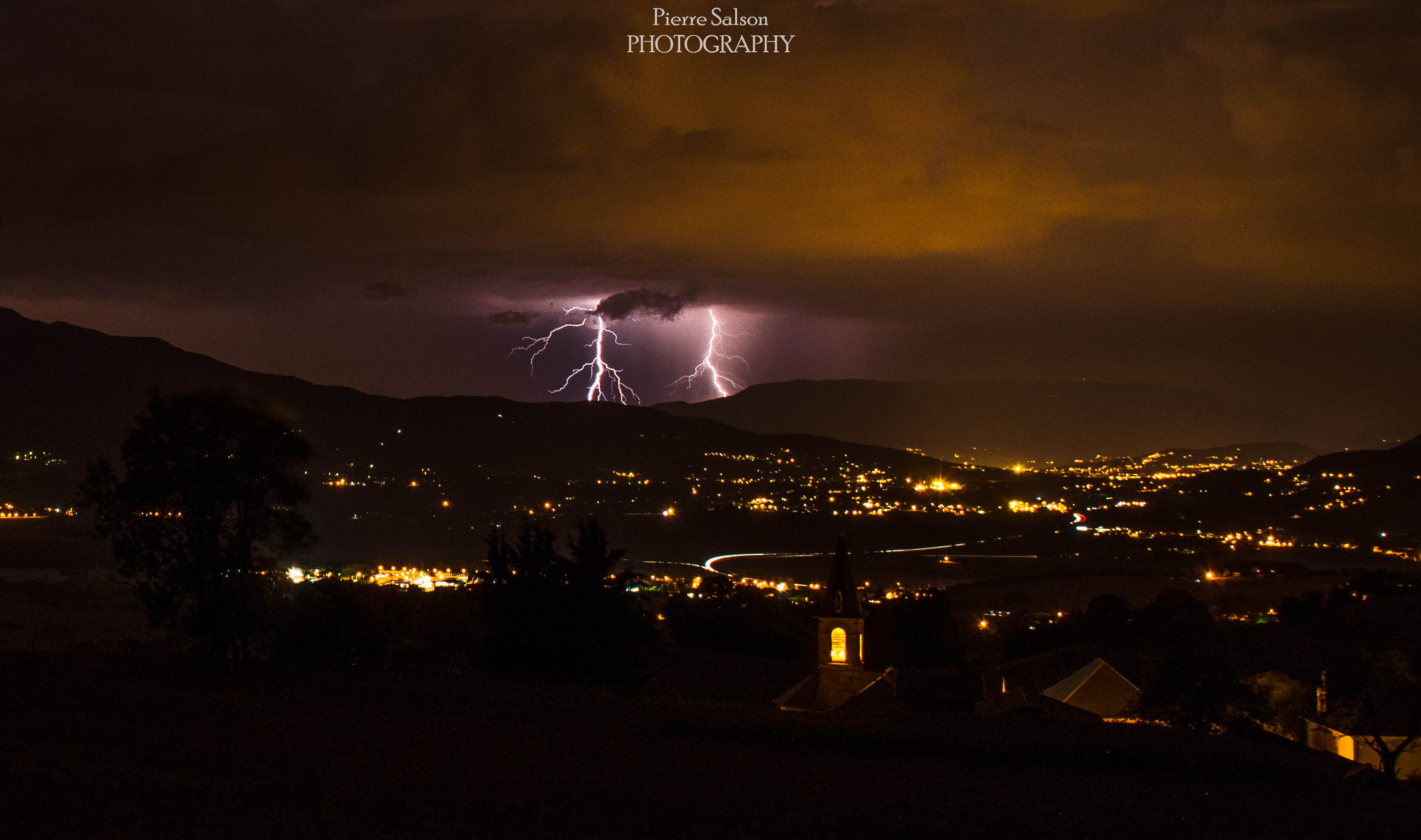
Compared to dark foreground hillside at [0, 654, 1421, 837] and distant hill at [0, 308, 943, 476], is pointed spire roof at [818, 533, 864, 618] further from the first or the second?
distant hill at [0, 308, 943, 476]

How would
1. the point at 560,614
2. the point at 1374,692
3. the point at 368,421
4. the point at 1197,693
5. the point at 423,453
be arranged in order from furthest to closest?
1. the point at 368,421
2. the point at 423,453
3. the point at 560,614
4. the point at 1374,692
5. the point at 1197,693

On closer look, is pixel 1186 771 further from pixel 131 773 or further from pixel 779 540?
pixel 779 540

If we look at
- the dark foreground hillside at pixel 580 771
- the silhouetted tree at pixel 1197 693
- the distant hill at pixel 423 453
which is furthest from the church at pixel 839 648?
the distant hill at pixel 423 453

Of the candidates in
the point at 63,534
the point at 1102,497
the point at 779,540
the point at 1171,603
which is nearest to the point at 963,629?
the point at 1171,603

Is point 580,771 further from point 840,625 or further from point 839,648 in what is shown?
point 839,648

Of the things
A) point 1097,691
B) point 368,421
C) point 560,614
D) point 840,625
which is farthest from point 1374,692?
point 368,421

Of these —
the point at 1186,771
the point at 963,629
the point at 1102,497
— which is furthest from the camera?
the point at 1102,497
